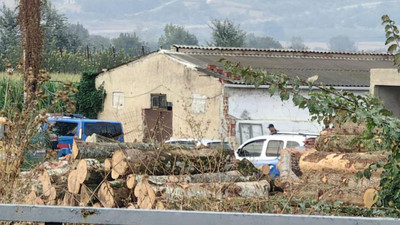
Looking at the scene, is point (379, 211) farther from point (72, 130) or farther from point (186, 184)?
point (72, 130)

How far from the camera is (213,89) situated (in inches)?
1281

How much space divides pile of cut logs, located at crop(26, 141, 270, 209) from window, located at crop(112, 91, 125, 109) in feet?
82.8

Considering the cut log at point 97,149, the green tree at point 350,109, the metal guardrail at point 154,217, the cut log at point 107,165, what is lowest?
the cut log at point 107,165

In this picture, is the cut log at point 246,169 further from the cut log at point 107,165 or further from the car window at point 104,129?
the car window at point 104,129

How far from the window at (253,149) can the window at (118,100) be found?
48.0 feet

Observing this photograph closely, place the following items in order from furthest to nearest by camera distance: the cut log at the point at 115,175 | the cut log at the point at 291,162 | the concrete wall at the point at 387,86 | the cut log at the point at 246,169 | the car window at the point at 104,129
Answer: the car window at the point at 104,129 → the concrete wall at the point at 387,86 → the cut log at the point at 291,162 → the cut log at the point at 246,169 → the cut log at the point at 115,175

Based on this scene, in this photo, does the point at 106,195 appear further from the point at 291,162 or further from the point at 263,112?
the point at 263,112

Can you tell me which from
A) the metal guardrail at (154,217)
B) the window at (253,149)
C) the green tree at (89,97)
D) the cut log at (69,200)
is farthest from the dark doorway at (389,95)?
the green tree at (89,97)

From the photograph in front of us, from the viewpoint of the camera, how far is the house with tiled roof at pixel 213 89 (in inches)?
1268

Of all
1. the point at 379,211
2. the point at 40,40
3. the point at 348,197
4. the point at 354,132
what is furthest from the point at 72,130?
the point at 379,211

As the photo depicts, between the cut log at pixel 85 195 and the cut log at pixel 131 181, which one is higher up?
the cut log at pixel 131 181

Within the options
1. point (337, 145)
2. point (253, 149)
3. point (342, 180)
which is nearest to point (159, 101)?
point (253, 149)

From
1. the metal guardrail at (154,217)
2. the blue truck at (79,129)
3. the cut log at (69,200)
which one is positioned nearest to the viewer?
the metal guardrail at (154,217)

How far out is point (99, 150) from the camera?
39.5 ft
